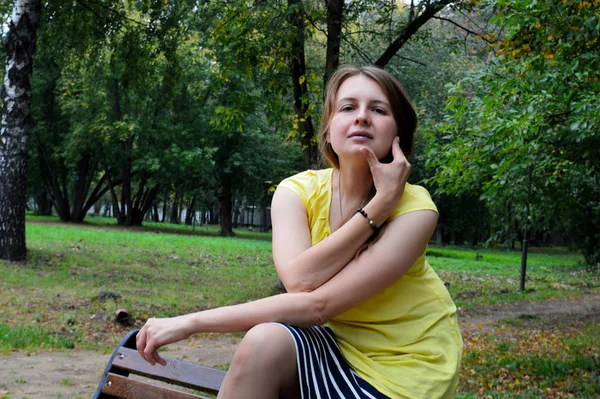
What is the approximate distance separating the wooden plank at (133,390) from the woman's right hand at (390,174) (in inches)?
37.9

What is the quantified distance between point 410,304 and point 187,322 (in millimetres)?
684

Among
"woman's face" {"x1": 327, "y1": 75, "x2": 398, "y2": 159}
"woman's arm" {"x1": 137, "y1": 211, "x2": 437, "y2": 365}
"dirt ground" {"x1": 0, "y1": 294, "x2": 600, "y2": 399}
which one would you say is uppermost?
"woman's face" {"x1": 327, "y1": 75, "x2": 398, "y2": 159}

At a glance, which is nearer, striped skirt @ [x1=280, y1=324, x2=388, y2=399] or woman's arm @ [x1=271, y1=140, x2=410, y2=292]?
striped skirt @ [x1=280, y1=324, x2=388, y2=399]

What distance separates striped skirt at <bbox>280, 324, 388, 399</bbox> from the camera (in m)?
1.84

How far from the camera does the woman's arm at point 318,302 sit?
2010mm

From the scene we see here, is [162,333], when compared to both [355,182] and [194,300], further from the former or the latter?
[194,300]

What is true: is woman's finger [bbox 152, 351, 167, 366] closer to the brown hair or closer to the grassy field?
the brown hair

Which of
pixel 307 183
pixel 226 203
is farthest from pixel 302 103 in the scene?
pixel 226 203

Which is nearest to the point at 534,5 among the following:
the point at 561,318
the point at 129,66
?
the point at 561,318

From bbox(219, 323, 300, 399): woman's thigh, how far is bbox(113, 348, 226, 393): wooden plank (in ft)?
1.63

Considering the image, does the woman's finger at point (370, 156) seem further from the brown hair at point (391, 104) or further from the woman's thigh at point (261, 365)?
the woman's thigh at point (261, 365)

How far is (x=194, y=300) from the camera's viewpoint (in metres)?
10.5

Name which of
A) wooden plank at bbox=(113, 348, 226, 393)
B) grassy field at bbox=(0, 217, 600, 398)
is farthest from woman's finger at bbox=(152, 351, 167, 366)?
grassy field at bbox=(0, 217, 600, 398)

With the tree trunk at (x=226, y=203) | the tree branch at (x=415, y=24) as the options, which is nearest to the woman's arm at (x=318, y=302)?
the tree branch at (x=415, y=24)
